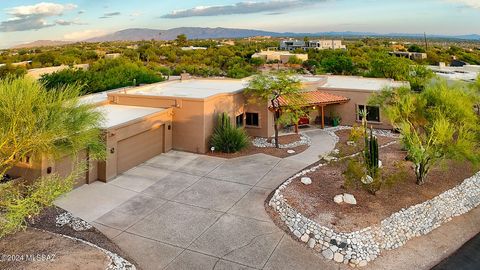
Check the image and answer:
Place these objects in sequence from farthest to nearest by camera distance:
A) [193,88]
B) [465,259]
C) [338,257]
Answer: [193,88]
[465,259]
[338,257]

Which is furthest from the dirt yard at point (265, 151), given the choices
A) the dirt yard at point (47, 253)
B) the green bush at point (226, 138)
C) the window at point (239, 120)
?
the dirt yard at point (47, 253)

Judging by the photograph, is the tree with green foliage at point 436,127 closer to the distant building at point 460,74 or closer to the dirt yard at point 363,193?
the dirt yard at point 363,193

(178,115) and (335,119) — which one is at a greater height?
(178,115)

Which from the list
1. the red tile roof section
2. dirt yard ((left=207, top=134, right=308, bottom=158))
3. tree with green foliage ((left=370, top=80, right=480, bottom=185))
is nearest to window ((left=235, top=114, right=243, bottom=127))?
dirt yard ((left=207, top=134, right=308, bottom=158))

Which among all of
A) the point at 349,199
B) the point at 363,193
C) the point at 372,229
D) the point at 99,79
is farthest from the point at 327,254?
the point at 99,79

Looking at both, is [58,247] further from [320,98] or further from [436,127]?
[320,98]

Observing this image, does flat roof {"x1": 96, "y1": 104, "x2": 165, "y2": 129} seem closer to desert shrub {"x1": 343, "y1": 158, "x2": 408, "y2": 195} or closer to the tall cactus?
desert shrub {"x1": 343, "y1": 158, "x2": 408, "y2": 195}

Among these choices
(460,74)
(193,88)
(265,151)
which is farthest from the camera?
(460,74)
